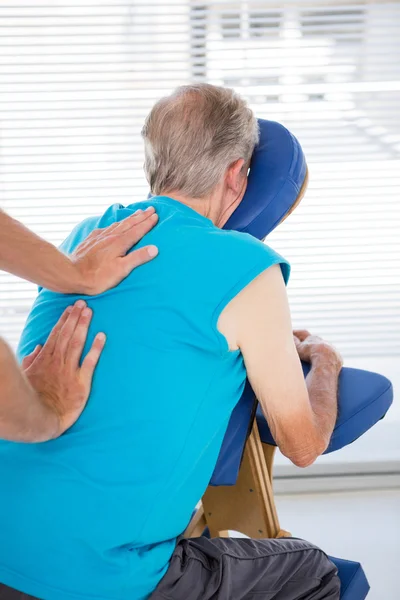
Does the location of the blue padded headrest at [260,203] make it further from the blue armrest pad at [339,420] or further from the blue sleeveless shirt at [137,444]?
the blue sleeveless shirt at [137,444]

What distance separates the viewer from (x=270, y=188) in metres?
1.76

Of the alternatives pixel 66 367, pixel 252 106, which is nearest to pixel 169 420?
pixel 66 367

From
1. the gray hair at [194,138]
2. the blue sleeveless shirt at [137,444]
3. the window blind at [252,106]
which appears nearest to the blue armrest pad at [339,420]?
the blue sleeveless shirt at [137,444]

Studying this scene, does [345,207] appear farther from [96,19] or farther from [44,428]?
[44,428]

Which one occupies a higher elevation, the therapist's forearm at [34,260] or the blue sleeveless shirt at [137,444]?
the therapist's forearm at [34,260]

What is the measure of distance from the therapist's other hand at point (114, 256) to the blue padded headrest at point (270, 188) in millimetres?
318

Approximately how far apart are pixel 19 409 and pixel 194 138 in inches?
27.3

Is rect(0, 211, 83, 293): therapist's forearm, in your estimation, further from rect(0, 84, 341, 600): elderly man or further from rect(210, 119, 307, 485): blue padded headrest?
rect(210, 119, 307, 485): blue padded headrest

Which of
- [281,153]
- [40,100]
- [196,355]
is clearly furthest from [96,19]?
[196,355]

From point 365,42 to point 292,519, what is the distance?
1.87 meters

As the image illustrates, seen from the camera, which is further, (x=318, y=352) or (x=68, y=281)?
(x=318, y=352)

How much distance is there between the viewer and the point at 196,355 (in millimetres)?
1382

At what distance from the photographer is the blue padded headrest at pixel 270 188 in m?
1.75

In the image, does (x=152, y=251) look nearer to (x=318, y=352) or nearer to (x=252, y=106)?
(x=318, y=352)
